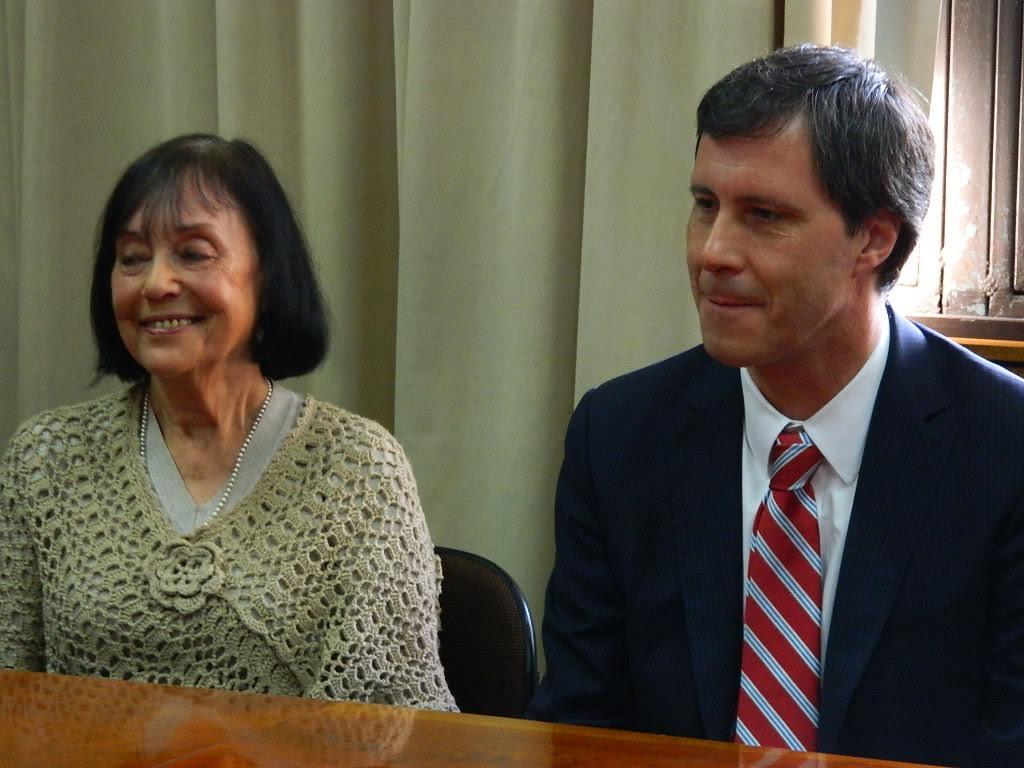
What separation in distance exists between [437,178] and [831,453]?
3.70ft

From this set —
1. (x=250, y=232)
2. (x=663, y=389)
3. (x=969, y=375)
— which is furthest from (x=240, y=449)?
(x=969, y=375)

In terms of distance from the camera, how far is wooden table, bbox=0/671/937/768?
1215 mm

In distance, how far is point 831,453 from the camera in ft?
5.48

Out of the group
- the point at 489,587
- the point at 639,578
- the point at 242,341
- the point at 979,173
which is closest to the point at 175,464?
the point at 242,341

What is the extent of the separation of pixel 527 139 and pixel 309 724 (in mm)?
1394

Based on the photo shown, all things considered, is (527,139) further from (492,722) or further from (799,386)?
(492,722)

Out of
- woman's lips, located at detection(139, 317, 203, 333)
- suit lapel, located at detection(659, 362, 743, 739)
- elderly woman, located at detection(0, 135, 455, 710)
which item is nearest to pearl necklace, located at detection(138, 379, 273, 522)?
elderly woman, located at detection(0, 135, 455, 710)

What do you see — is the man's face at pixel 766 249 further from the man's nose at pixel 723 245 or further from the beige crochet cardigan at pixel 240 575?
the beige crochet cardigan at pixel 240 575

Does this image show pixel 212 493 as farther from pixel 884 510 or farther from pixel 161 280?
pixel 884 510

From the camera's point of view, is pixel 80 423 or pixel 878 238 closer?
pixel 878 238

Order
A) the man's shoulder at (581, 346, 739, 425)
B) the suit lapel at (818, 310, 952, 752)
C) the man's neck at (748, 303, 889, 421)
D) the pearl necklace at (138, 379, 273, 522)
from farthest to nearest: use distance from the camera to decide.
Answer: the pearl necklace at (138, 379, 273, 522)
the man's shoulder at (581, 346, 739, 425)
the man's neck at (748, 303, 889, 421)
the suit lapel at (818, 310, 952, 752)

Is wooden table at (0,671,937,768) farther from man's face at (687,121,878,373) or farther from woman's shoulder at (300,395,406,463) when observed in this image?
woman's shoulder at (300,395,406,463)

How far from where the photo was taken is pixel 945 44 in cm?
243

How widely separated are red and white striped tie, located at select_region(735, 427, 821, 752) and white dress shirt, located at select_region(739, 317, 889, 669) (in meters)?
0.02
